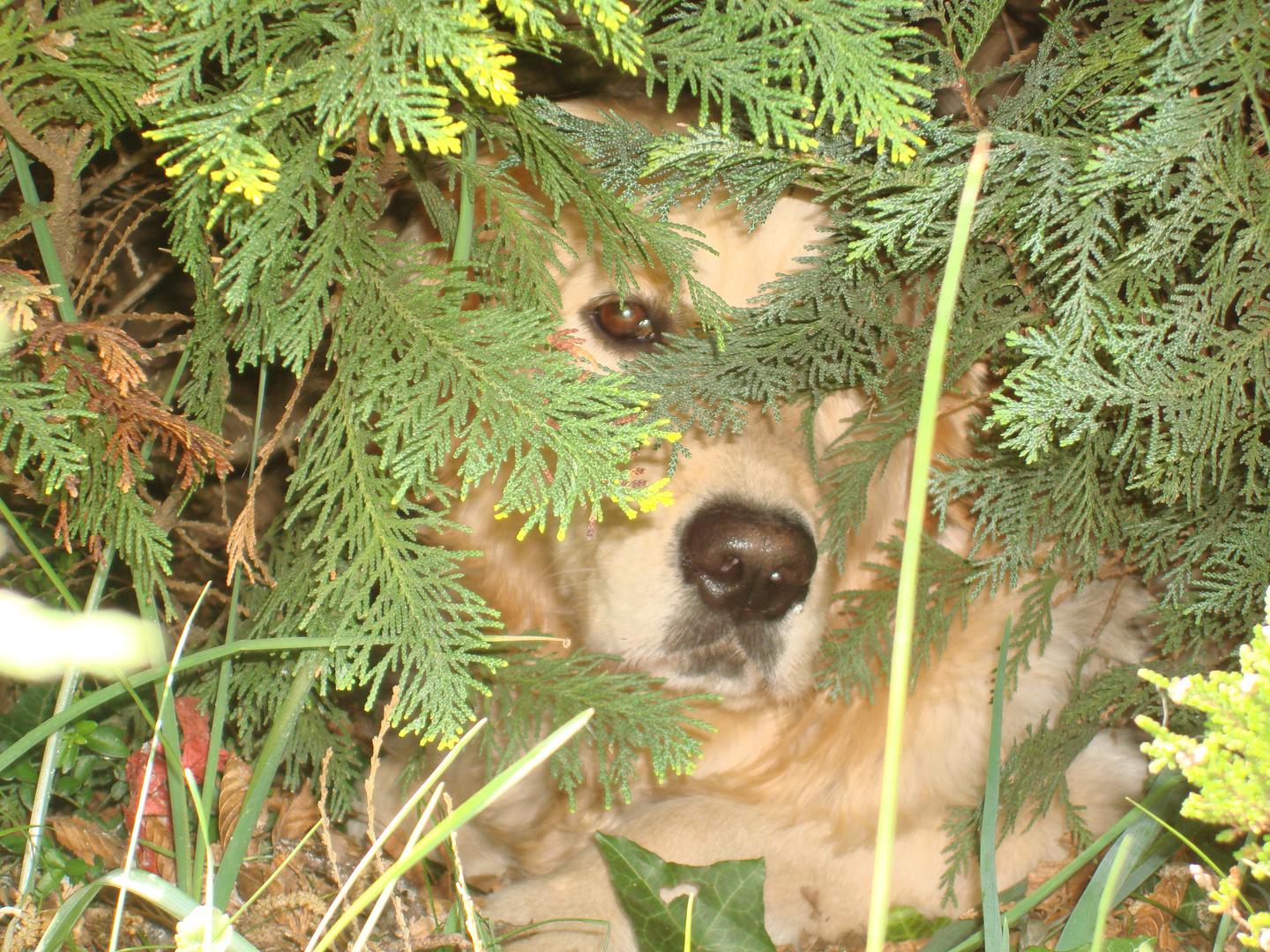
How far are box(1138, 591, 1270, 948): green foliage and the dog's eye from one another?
1.47m

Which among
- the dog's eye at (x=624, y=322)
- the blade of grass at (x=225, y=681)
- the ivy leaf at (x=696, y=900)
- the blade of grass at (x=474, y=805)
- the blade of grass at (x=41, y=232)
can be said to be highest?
the dog's eye at (x=624, y=322)

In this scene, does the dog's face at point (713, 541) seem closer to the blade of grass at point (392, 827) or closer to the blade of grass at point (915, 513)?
the blade of grass at point (392, 827)

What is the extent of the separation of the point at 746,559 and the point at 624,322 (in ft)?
2.16

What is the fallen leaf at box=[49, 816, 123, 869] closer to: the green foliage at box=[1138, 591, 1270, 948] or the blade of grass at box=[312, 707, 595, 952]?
the blade of grass at box=[312, 707, 595, 952]

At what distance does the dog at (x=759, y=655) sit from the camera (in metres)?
1.97

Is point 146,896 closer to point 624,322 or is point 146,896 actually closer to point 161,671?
point 161,671

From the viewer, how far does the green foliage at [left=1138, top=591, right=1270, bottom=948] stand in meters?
0.85

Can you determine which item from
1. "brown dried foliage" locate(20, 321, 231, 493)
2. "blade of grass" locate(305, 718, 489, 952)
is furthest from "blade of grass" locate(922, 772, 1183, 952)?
"brown dried foliage" locate(20, 321, 231, 493)

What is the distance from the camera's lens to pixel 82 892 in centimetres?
105

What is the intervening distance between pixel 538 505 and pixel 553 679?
0.67 meters

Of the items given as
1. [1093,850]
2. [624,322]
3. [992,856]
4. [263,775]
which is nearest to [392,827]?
[263,775]

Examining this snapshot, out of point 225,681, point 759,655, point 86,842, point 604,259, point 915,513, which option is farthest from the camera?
point 759,655

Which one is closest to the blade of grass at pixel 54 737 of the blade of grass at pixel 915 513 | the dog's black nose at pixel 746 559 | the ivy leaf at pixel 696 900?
the ivy leaf at pixel 696 900

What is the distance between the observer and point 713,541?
6.21ft
